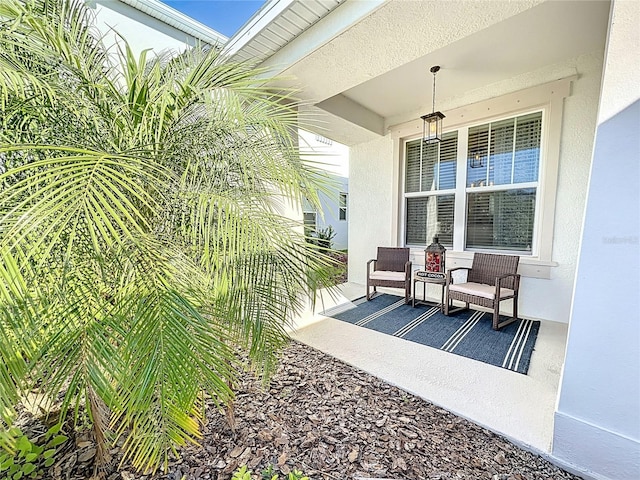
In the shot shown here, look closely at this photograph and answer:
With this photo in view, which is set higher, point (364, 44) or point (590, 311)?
point (364, 44)

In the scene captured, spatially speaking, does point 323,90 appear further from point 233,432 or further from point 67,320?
point 233,432

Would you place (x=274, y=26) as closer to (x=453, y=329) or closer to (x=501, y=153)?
(x=501, y=153)

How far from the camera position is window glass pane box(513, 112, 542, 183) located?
357 centimetres

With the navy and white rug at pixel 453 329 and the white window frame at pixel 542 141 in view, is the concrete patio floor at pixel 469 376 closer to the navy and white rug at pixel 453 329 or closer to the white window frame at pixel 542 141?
the navy and white rug at pixel 453 329

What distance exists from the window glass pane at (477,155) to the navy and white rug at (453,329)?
1.99 meters

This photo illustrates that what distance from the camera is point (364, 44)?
2.26m

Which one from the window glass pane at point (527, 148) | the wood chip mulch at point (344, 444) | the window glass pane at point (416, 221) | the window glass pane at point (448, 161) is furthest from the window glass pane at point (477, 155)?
the wood chip mulch at point (344, 444)

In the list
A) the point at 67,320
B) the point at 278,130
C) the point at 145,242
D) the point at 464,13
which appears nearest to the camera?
the point at 67,320

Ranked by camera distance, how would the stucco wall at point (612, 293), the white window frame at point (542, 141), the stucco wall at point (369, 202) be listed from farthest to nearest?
the stucco wall at point (369, 202) < the white window frame at point (542, 141) < the stucco wall at point (612, 293)

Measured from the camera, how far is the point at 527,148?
3.65 metres

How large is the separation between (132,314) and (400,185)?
462 centimetres

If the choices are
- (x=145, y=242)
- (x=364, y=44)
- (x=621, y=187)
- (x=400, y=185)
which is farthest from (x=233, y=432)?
(x=400, y=185)

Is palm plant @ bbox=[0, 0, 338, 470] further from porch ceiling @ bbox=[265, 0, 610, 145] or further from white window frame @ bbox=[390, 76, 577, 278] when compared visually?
white window frame @ bbox=[390, 76, 577, 278]

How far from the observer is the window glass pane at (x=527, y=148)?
11.7ft
